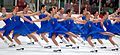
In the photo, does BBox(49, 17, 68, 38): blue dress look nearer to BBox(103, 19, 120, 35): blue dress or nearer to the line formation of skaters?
the line formation of skaters

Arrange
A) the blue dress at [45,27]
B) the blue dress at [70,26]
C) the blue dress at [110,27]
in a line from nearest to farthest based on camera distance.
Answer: the blue dress at [45,27] < the blue dress at [70,26] < the blue dress at [110,27]

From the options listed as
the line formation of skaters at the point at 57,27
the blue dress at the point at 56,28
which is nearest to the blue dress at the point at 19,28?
the line formation of skaters at the point at 57,27

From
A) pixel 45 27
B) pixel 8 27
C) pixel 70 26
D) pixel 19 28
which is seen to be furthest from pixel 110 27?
pixel 8 27

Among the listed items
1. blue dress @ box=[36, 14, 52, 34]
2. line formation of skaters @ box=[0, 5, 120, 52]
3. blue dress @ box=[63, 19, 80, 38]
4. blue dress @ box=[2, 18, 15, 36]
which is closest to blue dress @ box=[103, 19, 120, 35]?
line formation of skaters @ box=[0, 5, 120, 52]

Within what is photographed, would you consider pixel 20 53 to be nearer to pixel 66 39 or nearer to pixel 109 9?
pixel 66 39

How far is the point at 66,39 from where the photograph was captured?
13.7 m

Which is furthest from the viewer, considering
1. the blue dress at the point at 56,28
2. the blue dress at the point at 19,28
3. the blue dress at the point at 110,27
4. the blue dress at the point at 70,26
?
the blue dress at the point at 110,27

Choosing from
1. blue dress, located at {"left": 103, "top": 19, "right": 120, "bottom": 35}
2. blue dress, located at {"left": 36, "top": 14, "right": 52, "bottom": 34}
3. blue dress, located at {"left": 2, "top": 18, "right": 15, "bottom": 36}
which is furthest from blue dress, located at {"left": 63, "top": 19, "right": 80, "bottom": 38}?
blue dress, located at {"left": 2, "top": 18, "right": 15, "bottom": 36}

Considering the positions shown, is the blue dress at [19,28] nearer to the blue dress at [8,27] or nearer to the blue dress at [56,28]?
the blue dress at [8,27]

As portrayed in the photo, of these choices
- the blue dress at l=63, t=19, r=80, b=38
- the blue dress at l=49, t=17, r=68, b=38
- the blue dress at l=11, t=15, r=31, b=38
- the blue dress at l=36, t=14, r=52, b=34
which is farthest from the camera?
the blue dress at l=63, t=19, r=80, b=38

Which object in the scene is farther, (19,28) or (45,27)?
(45,27)

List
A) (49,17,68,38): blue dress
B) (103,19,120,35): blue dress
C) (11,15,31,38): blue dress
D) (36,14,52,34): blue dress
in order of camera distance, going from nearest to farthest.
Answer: (49,17,68,38): blue dress < (11,15,31,38): blue dress < (36,14,52,34): blue dress < (103,19,120,35): blue dress

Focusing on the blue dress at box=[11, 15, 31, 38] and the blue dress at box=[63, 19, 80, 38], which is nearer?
the blue dress at box=[11, 15, 31, 38]

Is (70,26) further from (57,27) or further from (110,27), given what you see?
(110,27)
